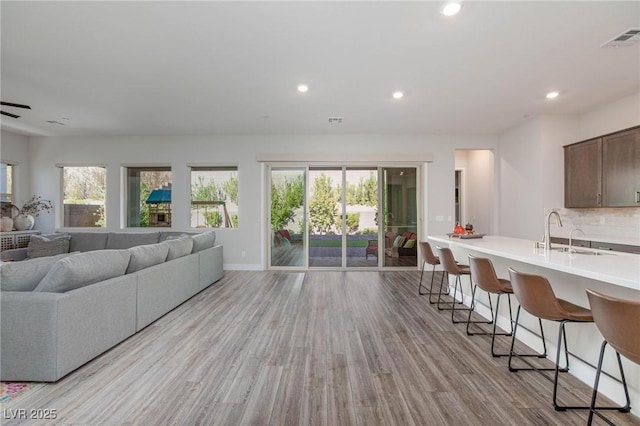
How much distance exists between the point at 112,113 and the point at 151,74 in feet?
6.58

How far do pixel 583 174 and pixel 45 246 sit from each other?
9.29m

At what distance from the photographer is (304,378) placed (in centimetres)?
212

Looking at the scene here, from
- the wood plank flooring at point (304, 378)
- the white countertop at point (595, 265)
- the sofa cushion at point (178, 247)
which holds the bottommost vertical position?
the wood plank flooring at point (304, 378)

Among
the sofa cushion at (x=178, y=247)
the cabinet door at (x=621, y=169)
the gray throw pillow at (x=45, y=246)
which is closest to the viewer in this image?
the sofa cushion at (x=178, y=247)

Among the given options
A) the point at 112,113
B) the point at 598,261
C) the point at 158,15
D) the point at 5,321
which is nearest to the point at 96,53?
the point at 158,15

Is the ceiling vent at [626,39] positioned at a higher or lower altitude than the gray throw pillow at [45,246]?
higher

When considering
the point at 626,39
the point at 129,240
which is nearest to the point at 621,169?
the point at 626,39

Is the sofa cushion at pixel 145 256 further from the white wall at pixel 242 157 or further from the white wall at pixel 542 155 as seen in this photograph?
the white wall at pixel 542 155

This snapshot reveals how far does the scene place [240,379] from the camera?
2105 millimetres

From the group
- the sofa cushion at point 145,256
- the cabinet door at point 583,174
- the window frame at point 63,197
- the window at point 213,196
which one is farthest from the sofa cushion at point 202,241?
the cabinet door at point 583,174

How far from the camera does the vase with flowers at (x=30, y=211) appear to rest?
5.77 meters

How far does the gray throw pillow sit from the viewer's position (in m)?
5.02

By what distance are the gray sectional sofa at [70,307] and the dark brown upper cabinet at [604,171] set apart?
623cm

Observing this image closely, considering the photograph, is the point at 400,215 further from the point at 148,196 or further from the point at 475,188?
the point at 148,196
